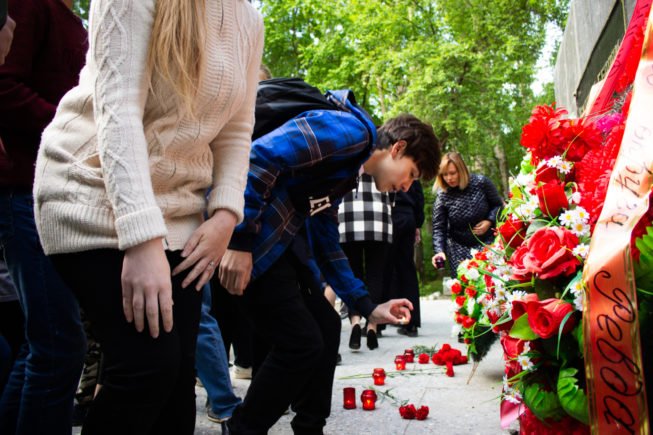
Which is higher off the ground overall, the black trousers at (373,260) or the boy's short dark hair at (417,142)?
the boy's short dark hair at (417,142)

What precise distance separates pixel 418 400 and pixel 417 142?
159cm

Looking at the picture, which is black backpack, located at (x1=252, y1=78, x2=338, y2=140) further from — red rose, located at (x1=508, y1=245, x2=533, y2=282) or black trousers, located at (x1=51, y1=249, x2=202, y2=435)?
black trousers, located at (x1=51, y1=249, x2=202, y2=435)

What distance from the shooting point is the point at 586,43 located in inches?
201

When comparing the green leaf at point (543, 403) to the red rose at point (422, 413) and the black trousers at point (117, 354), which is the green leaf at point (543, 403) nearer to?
the black trousers at point (117, 354)

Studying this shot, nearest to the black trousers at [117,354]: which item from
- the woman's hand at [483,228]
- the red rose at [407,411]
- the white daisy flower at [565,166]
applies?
the white daisy flower at [565,166]

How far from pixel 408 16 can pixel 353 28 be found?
57.3 inches

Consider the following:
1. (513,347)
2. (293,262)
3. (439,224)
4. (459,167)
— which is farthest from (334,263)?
(439,224)

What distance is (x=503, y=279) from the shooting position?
230 cm

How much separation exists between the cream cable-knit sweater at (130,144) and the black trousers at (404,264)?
513 cm

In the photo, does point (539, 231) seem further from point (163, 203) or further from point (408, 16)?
point (408, 16)

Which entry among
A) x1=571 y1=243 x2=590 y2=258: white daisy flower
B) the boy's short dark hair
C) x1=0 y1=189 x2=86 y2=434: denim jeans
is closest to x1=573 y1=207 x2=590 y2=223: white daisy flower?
x1=571 y1=243 x2=590 y2=258: white daisy flower

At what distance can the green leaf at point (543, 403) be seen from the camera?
1973 millimetres

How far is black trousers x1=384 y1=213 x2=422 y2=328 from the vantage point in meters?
6.76

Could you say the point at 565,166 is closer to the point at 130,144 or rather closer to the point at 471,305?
the point at 130,144
